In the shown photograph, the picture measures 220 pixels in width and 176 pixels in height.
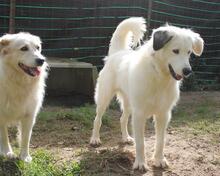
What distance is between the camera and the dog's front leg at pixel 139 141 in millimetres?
4613

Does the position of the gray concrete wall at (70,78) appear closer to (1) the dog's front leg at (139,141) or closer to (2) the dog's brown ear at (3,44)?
(2) the dog's brown ear at (3,44)

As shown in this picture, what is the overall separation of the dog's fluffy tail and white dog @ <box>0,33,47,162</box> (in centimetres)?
147

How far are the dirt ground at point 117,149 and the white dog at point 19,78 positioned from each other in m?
0.66

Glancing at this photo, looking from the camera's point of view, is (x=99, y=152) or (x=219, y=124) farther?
(x=219, y=124)

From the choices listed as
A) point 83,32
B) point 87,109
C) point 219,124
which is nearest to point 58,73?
point 87,109

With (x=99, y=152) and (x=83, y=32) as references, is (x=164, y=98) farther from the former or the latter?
(x=83, y=32)

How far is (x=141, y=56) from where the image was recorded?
4668 millimetres

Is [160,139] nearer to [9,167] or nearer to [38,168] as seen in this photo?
[38,168]

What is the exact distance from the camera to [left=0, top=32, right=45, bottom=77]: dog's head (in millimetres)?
4441

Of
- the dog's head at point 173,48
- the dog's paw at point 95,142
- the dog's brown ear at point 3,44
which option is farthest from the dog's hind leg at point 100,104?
the dog's brown ear at point 3,44

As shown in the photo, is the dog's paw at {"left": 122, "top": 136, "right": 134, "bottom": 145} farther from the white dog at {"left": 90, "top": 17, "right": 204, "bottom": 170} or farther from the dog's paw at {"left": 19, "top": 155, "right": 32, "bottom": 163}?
the dog's paw at {"left": 19, "top": 155, "right": 32, "bottom": 163}

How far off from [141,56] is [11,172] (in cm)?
173

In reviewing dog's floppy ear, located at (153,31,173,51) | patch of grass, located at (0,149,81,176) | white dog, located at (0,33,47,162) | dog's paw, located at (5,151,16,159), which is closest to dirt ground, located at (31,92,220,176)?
patch of grass, located at (0,149,81,176)

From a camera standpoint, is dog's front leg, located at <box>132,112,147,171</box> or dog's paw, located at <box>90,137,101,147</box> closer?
dog's front leg, located at <box>132,112,147,171</box>
